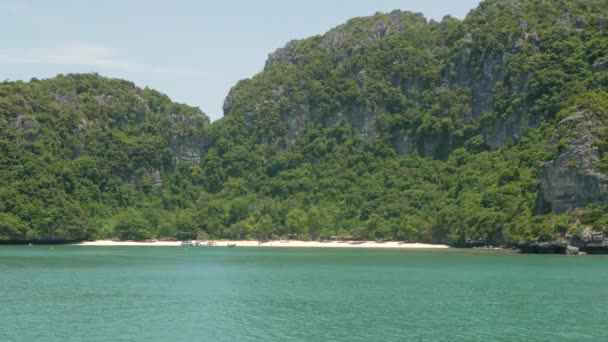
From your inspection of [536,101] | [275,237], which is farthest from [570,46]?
[275,237]

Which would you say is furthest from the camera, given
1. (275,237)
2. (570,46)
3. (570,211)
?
(275,237)

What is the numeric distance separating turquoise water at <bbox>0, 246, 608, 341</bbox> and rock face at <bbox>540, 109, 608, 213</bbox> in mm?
24473

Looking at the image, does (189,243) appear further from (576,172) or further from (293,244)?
(576,172)

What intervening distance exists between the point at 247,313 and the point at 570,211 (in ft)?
255

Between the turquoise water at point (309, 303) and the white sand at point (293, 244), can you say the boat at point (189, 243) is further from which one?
the turquoise water at point (309, 303)

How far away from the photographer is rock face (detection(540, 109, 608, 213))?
386ft

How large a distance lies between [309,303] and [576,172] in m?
72.2

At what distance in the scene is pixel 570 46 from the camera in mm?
168000

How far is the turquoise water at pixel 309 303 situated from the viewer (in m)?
46.1

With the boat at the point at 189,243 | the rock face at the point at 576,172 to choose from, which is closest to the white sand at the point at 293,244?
the boat at the point at 189,243

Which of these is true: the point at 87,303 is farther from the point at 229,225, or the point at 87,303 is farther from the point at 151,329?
the point at 229,225

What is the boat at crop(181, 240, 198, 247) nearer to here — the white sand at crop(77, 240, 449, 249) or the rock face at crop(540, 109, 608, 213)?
the white sand at crop(77, 240, 449, 249)

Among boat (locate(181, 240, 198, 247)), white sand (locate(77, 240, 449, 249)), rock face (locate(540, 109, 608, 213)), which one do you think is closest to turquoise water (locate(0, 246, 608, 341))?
rock face (locate(540, 109, 608, 213))

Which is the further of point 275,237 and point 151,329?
point 275,237
